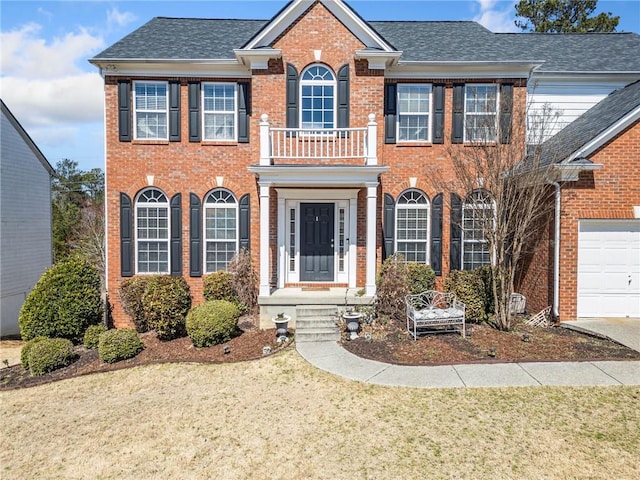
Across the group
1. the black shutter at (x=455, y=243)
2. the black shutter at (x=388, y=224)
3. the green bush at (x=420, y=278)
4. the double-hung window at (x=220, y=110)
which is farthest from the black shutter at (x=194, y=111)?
the black shutter at (x=455, y=243)

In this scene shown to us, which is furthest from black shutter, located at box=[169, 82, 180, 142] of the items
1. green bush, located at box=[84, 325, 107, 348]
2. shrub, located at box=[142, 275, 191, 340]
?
green bush, located at box=[84, 325, 107, 348]

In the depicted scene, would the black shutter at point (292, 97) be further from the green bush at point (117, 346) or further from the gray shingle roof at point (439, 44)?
the green bush at point (117, 346)

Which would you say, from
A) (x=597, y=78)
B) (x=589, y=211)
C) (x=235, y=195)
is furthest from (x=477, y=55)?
(x=235, y=195)

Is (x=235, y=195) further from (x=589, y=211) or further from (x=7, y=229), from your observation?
(x=7, y=229)

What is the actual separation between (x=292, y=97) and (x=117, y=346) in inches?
319

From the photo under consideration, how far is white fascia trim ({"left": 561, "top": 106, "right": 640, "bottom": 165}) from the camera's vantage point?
9695 mm

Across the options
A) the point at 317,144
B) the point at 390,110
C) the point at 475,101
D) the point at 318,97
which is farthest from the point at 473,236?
the point at 318,97

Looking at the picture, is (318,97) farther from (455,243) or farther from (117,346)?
(117,346)

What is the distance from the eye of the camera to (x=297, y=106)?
11.5 m

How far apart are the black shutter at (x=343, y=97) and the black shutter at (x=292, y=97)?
1.27m

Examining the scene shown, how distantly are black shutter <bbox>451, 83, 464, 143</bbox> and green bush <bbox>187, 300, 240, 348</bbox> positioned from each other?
27.3ft

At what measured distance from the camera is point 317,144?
11586mm

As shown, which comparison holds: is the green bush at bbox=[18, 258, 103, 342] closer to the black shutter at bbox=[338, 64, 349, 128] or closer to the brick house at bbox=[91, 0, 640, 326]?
the brick house at bbox=[91, 0, 640, 326]

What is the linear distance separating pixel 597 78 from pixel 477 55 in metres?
4.32
